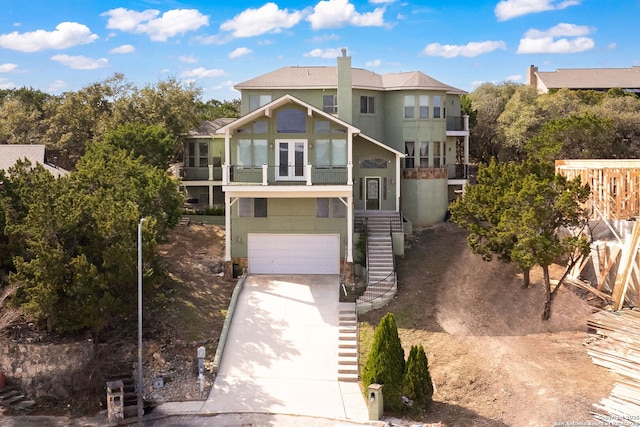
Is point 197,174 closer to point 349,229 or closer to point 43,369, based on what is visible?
point 349,229

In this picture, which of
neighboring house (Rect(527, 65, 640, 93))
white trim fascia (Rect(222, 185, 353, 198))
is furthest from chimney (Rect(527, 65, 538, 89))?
white trim fascia (Rect(222, 185, 353, 198))

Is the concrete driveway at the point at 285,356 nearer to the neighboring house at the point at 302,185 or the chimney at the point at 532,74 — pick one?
the neighboring house at the point at 302,185

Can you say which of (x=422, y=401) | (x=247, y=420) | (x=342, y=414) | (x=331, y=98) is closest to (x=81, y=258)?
(x=247, y=420)

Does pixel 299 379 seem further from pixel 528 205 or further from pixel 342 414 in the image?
pixel 528 205

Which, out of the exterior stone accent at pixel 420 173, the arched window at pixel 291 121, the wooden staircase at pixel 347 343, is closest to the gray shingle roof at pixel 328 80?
the exterior stone accent at pixel 420 173

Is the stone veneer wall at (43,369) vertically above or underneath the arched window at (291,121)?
underneath

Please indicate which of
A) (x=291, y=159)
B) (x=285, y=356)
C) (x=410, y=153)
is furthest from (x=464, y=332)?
(x=410, y=153)
